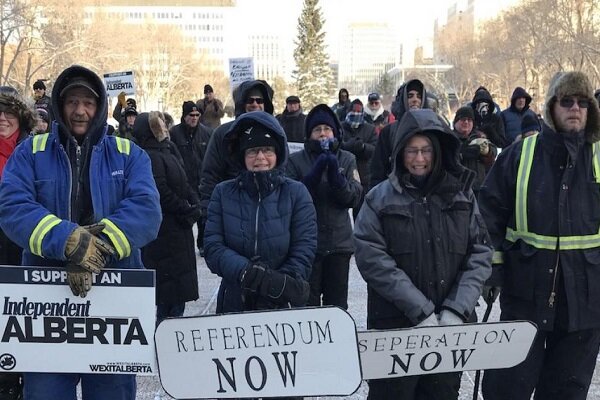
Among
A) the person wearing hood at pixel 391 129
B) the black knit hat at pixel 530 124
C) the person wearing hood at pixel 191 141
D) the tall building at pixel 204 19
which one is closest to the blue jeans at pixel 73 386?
the person wearing hood at pixel 391 129

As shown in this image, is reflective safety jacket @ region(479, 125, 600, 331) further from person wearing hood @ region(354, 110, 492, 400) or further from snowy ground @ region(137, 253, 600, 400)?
snowy ground @ region(137, 253, 600, 400)

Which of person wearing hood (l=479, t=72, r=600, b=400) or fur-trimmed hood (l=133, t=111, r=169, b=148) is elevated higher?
fur-trimmed hood (l=133, t=111, r=169, b=148)

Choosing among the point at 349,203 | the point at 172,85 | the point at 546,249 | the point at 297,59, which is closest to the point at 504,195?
the point at 546,249

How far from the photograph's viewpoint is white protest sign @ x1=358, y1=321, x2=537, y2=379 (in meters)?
2.66

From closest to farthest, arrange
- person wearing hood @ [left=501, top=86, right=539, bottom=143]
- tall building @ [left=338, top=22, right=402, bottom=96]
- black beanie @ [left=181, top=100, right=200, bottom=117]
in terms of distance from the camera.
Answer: black beanie @ [left=181, top=100, right=200, bottom=117]
person wearing hood @ [left=501, top=86, right=539, bottom=143]
tall building @ [left=338, top=22, right=402, bottom=96]

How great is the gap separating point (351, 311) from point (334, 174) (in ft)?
6.70

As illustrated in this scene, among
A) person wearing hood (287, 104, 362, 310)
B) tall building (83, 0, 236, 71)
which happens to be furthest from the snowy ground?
tall building (83, 0, 236, 71)

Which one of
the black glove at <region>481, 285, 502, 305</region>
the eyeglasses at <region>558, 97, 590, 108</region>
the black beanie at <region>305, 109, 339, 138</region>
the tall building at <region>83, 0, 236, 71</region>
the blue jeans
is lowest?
the blue jeans

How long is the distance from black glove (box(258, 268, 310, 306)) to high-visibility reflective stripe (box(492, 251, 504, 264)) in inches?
39.9

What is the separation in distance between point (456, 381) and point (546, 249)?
80cm

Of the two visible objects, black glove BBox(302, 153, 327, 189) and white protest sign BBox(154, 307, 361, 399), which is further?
black glove BBox(302, 153, 327, 189)

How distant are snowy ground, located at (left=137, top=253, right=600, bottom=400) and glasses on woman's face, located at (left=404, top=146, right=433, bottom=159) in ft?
5.15

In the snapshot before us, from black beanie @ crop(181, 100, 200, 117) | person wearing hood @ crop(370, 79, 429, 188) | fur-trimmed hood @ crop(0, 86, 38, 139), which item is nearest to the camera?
fur-trimmed hood @ crop(0, 86, 38, 139)

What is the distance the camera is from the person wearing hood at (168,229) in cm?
462
